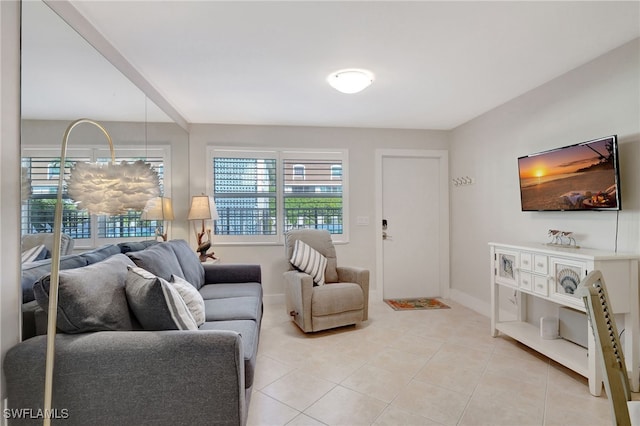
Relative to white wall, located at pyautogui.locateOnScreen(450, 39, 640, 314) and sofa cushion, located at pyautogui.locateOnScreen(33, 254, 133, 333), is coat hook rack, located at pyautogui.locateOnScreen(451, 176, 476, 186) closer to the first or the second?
white wall, located at pyautogui.locateOnScreen(450, 39, 640, 314)

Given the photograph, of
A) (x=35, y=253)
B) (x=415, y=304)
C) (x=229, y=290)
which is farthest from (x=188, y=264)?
(x=415, y=304)

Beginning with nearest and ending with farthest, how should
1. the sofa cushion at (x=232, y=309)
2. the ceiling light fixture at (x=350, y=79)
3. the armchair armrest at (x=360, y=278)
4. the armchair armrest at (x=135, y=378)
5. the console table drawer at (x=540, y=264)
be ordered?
the armchair armrest at (x=135, y=378) → the sofa cushion at (x=232, y=309) → the console table drawer at (x=540, y=264) → the ceiling light fixture at (x=350, y=79) → the armchair armrest at (x=360, y=278)

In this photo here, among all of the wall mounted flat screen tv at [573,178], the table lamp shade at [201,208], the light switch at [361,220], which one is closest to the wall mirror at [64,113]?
the table lamp shade at [201,208]

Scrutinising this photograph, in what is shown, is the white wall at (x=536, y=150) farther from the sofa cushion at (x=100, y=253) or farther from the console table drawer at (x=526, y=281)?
the sofa cushion at (x=100, y=253)

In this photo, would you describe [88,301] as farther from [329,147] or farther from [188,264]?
[329,147]

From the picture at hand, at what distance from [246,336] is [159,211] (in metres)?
1.67

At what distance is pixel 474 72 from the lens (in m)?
2.57

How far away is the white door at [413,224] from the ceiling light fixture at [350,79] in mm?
1796

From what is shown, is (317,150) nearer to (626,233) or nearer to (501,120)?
(501,120)

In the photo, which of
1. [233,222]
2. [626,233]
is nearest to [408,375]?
[626,233]

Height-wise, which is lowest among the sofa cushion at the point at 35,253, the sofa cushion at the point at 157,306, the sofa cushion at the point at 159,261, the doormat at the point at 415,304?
the doormat at the point at 415,304

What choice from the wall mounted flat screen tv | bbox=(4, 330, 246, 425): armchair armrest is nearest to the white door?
the wall mounted flat screen tv

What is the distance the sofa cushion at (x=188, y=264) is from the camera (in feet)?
8.55

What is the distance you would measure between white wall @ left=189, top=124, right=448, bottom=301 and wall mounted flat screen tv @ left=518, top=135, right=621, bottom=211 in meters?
1.67
